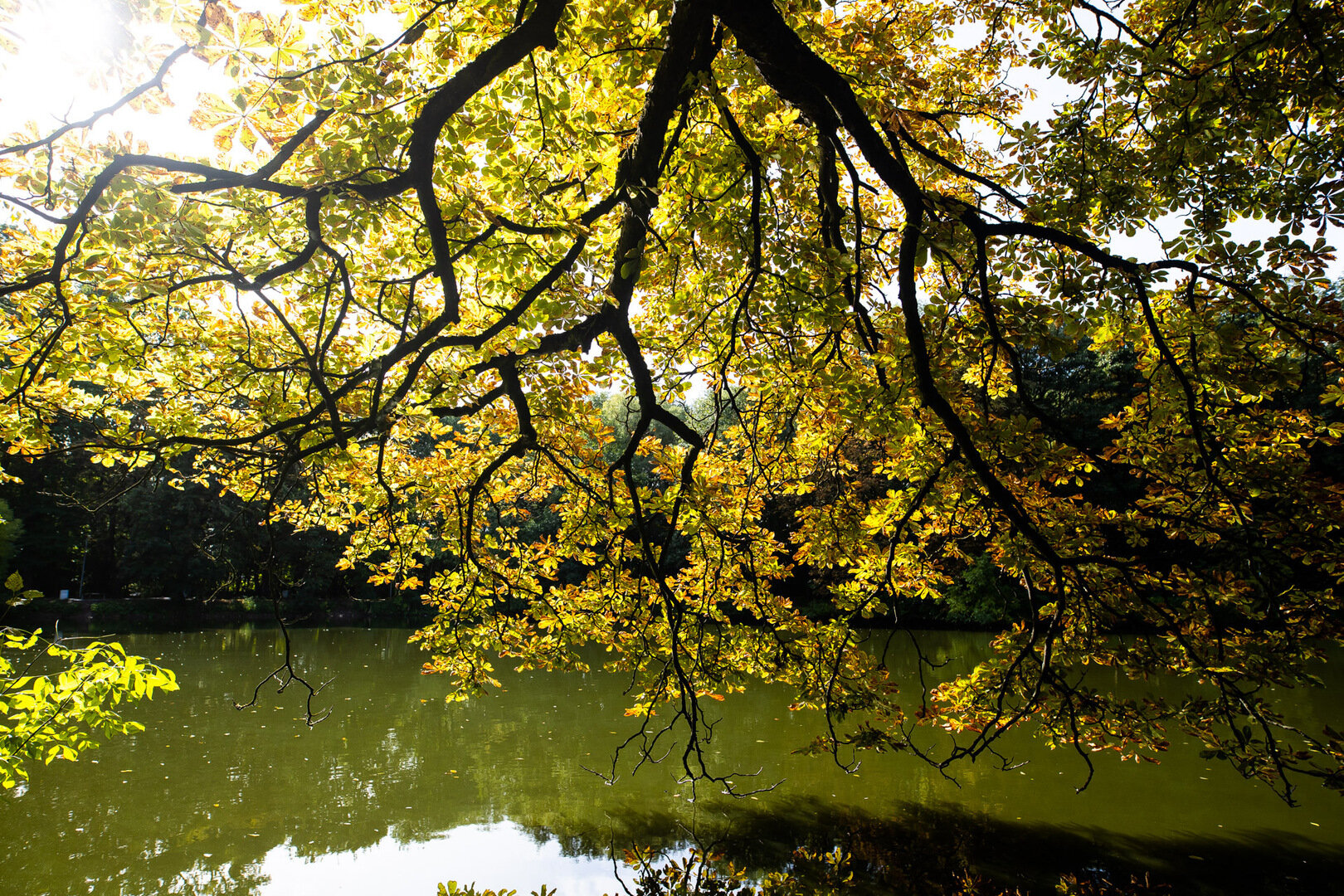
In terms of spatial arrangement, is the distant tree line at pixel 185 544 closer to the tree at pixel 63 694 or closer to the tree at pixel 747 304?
the tree at pixel 747 304

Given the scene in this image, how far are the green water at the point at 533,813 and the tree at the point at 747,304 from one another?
70.1 inches

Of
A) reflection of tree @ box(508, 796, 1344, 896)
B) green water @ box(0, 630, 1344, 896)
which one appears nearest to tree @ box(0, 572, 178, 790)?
green water @ box(0, 630, 1344, 896)

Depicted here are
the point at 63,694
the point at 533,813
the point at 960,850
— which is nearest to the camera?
the point at 63,694

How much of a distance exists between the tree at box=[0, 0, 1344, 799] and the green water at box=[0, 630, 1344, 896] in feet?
5.84

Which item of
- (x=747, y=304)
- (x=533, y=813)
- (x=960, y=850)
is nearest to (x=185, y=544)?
(x=533, y=813)

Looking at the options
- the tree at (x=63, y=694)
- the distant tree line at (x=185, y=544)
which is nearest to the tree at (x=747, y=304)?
the tree at (x=63, y=694)

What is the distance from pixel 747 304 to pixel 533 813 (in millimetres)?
5107

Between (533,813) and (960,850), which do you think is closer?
(960,850)

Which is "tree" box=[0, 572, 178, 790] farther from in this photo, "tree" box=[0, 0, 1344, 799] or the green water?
the green water

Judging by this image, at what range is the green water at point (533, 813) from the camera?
5.12 metres

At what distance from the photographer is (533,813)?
20.3 ft

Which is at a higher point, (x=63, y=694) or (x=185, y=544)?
(x=185, y=544)

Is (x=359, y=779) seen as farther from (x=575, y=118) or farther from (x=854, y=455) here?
(x=854, y=455)

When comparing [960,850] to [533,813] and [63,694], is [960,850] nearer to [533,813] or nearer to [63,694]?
[533,813]
